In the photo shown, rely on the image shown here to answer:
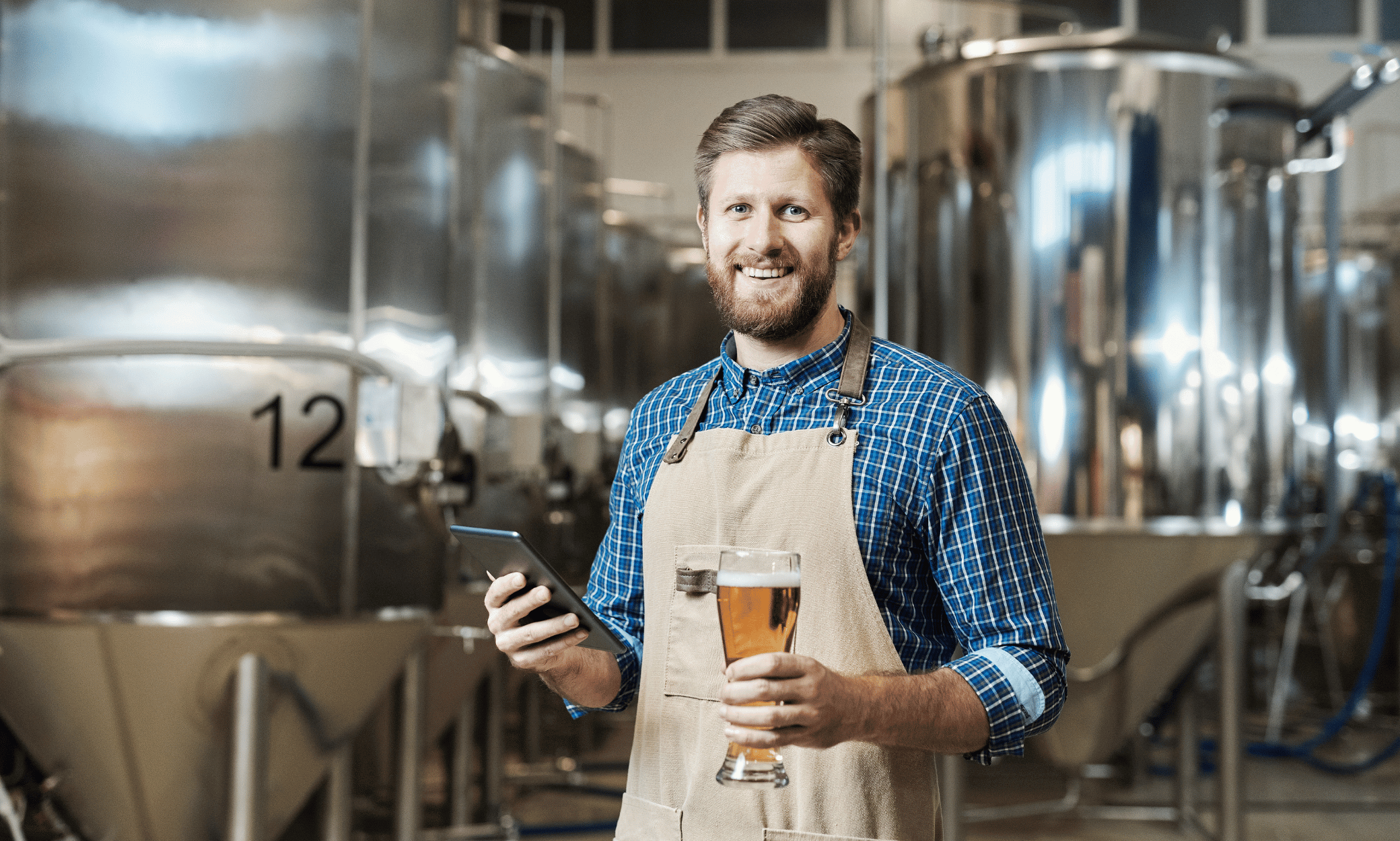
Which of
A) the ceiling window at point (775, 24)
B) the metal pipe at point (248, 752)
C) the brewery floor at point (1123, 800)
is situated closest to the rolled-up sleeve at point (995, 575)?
the metal pipe at point (248, 752)

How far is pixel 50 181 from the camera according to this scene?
2.86 meters

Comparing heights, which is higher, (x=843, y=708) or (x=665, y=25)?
(x=665, y=25)

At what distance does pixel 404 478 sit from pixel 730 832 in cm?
214

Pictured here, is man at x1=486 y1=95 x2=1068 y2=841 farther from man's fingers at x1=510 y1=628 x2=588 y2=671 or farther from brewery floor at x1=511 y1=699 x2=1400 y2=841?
brewery floor at x1=511 y1=699 x2=1400 y2=841

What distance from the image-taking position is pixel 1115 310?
392cm

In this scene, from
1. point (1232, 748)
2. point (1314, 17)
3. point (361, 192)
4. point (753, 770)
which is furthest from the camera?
point (1314, 17)

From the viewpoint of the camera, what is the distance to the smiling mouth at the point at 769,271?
1.34 metres

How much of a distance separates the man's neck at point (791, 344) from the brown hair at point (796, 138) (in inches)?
4.9

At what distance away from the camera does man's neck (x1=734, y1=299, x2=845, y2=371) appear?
142cm

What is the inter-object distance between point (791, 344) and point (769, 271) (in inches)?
4.5

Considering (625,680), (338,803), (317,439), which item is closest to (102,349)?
(317,439)

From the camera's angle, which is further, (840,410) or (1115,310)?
(1115,310)

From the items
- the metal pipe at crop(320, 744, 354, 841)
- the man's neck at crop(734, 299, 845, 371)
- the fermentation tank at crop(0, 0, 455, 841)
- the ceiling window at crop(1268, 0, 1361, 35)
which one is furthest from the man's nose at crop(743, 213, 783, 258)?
the ceiling window at crop(1268, 0, 1361, 35)

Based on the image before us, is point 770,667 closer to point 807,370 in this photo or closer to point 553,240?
point 807,370
